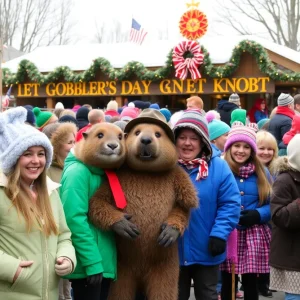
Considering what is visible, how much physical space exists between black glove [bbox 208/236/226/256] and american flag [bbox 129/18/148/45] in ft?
54.7

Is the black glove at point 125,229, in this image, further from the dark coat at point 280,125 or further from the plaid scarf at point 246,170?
the dark coat at point 280,125

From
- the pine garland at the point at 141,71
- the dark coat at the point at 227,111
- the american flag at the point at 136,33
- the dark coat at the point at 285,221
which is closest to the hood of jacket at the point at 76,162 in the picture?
the dark coat at the point at 285,221

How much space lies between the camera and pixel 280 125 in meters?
8.06

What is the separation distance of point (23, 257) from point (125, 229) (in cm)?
68

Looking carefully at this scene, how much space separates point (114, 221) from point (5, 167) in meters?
0.77

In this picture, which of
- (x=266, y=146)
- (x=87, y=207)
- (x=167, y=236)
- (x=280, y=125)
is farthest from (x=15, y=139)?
(x=280, y=125)

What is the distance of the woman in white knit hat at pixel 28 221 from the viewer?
3287 millimetres

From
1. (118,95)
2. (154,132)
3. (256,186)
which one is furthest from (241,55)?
(154,132)

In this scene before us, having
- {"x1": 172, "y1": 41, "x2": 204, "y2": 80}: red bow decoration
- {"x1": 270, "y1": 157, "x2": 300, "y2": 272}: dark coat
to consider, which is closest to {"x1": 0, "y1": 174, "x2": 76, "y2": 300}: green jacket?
{"x1": 270, "y1": 157, "x2": 300, "y2": 272}: dark coat

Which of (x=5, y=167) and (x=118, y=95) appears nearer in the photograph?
(x=5, y=167)

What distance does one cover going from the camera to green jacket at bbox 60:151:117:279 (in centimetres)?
369

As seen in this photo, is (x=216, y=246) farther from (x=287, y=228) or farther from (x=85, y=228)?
(x=85, y=228)

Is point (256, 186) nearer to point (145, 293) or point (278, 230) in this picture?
point (278, 230)

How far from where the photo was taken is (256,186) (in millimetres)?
5188
